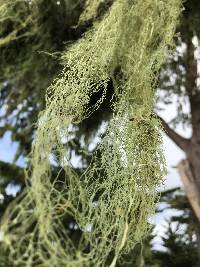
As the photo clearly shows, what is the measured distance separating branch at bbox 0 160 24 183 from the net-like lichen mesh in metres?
2.94

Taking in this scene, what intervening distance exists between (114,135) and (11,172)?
11.7ft

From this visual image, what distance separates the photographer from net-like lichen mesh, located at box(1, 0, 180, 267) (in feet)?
6.34

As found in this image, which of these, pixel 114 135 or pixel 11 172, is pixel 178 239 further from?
pixel 114 135

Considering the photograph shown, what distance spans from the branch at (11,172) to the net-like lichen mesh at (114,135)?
2943 mm

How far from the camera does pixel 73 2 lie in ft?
14.9

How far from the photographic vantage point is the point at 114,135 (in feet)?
8.77

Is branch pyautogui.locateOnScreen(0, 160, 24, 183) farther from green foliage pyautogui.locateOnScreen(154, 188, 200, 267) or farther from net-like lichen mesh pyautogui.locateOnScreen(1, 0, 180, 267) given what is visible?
net-like lichen mesh pyautogui.locateOnScreen(1, 0, 180, 267)

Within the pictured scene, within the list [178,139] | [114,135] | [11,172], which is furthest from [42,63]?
[114,135]

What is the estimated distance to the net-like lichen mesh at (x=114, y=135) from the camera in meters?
1.93

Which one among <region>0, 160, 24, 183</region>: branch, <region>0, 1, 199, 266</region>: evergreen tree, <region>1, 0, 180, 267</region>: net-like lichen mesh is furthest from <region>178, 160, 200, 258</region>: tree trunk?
<region>0, 160, 24, 183</region>: branch

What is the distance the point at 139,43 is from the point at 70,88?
0.71m

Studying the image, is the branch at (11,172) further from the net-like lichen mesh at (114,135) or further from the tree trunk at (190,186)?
the net-like lichen mesh at (114,135)

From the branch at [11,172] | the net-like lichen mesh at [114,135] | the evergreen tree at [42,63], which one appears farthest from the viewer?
the branch at [11,172]

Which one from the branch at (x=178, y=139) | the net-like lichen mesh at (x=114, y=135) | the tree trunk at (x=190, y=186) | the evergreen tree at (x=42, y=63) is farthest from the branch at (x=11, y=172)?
the net-like lichen mesh at (x=114, y=135)
